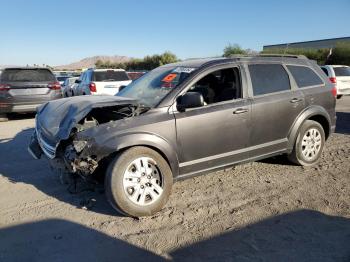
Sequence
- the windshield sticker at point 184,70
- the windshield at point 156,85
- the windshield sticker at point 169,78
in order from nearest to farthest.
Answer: the windshield at point 156,85, the windshield sticker at point 184,70, the windshield sticker at point 169,78

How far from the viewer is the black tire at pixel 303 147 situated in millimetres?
5680

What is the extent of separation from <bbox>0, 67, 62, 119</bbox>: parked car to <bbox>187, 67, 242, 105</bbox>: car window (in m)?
7.90

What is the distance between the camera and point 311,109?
5738mm

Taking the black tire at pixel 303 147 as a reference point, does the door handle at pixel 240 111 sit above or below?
above

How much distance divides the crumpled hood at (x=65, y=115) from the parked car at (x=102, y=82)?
7949mm

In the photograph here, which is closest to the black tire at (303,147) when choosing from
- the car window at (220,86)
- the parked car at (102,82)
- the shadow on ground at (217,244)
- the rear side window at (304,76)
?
the rear side window at (304,76)

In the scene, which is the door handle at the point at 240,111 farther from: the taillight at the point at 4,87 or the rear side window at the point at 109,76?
the rear side window at the point at 109,76

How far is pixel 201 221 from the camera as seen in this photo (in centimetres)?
403

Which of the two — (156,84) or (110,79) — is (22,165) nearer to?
(156,84)

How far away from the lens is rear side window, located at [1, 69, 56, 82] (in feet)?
37.4

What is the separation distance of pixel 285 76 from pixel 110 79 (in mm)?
8917

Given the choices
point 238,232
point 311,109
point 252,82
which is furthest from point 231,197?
point 311,109

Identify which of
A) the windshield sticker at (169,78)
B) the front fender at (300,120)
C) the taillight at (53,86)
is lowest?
the front fender at (300,120)

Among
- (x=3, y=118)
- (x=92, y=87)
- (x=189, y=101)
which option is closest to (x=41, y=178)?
(x=189, y=101)
